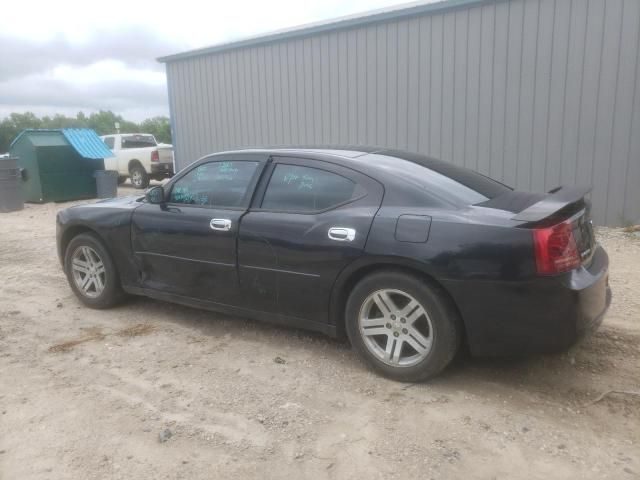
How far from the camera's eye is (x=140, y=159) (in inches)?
661

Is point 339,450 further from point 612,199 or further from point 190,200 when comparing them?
point 612,199

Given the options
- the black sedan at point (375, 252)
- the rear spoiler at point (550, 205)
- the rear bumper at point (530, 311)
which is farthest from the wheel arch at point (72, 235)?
the rear spoiler at point (550, 205)

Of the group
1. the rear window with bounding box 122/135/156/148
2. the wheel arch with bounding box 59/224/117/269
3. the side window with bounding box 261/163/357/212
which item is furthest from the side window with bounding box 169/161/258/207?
the rear window with bounding box 122/135/156/148

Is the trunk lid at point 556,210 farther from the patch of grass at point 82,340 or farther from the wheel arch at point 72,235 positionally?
the wheel arch at point 72,235

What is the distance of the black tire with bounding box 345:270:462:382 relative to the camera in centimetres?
316

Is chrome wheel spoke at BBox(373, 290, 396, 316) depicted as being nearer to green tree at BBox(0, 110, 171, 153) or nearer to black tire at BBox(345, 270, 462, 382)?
black tire at BBox(345, 270, 462, 382)

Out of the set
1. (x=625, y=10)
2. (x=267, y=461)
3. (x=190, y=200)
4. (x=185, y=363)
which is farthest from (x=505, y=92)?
(x=267, y=461)

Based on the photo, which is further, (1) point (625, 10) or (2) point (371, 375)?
(1) point (625, 10)

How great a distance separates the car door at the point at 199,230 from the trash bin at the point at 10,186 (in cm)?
876

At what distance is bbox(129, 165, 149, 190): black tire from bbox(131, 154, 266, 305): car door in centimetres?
1294

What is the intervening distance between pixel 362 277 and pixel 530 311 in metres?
1.01

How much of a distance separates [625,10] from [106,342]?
24.8 feet

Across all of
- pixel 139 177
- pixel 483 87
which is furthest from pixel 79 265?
pixel 139 177

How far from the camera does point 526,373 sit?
3.51 m
